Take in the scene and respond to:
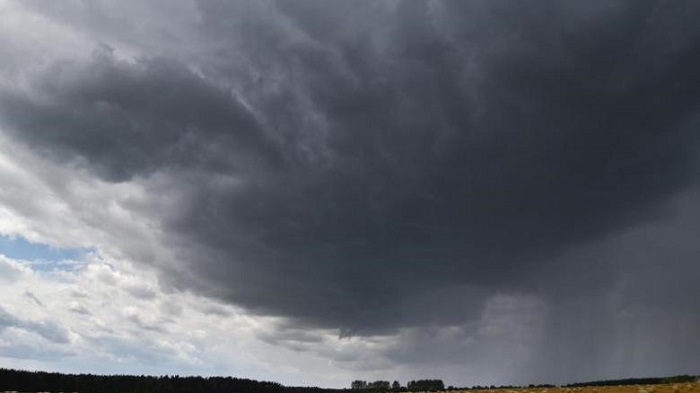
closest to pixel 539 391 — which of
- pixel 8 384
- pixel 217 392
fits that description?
pixel 8 384

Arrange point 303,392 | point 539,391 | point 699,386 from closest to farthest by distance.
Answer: point 699,386 → point 539,391 → point 303,392

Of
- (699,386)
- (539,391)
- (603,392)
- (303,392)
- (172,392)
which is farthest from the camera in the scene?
(172,392)

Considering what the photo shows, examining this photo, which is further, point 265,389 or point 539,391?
point 265,389

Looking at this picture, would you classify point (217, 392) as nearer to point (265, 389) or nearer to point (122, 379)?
point (265, 389)

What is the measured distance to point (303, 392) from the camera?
16275 centimetres

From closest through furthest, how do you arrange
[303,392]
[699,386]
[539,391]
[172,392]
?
[699,386]
[539,391]
[303,392]
[172,392]

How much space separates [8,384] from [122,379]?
48.7 m

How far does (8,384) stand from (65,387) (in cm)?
1865

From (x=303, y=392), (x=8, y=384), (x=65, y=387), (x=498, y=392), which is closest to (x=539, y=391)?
(x=498, y=392)

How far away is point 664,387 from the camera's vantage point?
24859mm

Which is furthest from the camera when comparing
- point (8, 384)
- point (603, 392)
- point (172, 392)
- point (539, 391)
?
point (172, 392)

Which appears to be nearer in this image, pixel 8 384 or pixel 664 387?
pixel 664 387

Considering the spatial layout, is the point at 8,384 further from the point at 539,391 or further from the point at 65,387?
the point at 539,391

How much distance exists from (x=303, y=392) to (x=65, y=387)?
67.3 meters
